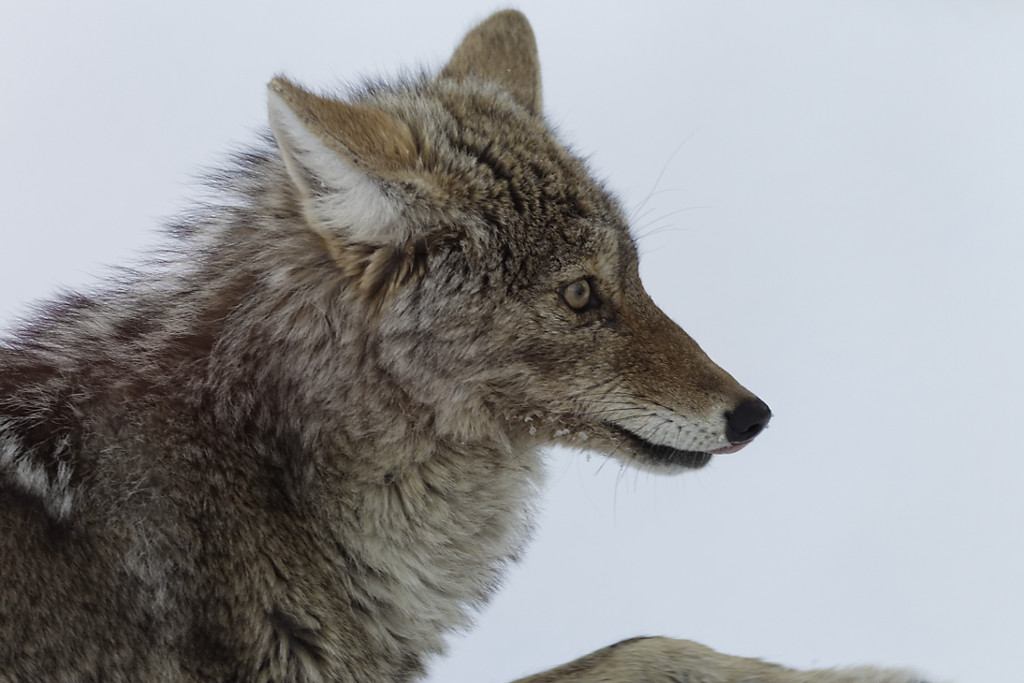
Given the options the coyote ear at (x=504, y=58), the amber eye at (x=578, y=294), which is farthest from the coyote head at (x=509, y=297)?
the coyote ear at (x=504, y=58)

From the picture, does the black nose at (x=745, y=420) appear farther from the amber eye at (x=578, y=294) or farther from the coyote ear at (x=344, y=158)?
the coyote ear at (x=344, y=158)

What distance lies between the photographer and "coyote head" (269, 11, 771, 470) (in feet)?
8.18

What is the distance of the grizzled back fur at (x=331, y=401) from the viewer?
7.57 feet

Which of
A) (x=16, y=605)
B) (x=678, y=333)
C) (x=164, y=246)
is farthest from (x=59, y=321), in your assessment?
(x=678, y=333)

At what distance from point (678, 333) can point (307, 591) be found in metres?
1.36

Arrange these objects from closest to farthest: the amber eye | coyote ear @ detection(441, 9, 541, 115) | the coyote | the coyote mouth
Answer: the coyote < the amber eye < the coyote mouth < coyote ear @ detection(441, 9, 541, 115)

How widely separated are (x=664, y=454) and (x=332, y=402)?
1047 millimetres

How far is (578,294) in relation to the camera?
265 centimetres

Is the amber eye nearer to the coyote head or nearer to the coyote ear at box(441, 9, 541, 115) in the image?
the coyote head

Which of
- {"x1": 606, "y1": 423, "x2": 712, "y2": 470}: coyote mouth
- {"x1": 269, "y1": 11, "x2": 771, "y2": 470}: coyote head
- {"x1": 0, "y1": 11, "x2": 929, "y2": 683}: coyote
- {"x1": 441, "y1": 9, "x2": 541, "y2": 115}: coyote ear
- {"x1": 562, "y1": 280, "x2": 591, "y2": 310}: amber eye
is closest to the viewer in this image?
{"x1": 0, "y1": 11, "x2": 929, "y2": 683}: coyote

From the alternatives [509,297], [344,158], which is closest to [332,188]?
[344,158]

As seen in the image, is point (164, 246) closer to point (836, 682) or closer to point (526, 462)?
point (526, 462)

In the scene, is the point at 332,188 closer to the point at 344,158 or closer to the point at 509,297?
the point at 344,158


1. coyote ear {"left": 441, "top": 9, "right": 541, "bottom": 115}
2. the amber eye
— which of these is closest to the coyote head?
the amber eye
